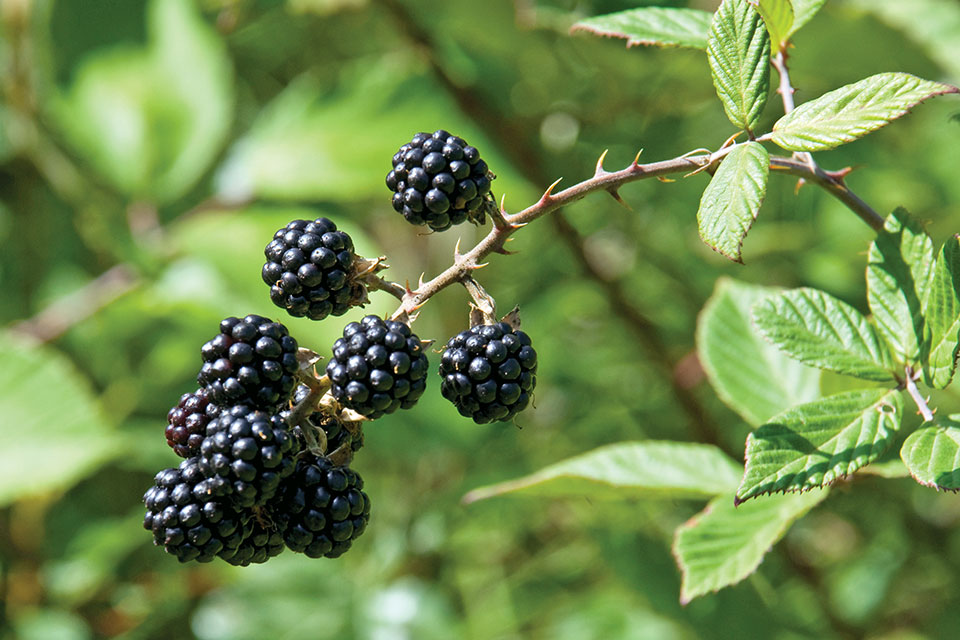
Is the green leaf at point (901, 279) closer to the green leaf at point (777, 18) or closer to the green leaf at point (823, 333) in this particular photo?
the green leaf at point (823, 333)

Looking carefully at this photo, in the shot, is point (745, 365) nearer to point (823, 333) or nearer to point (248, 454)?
point (823, 333)

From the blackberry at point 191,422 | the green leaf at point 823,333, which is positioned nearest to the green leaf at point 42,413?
the blackberry at point 191,422

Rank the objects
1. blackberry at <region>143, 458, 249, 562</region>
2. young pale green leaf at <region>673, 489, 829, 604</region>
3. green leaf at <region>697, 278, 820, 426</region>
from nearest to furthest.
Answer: blackberry at <region>143, 458, 249, 562</region> < young pale green leaf at <region>673, 489, 829, 604</region> < green leaf at <region>697, 278, 820, 426</region>

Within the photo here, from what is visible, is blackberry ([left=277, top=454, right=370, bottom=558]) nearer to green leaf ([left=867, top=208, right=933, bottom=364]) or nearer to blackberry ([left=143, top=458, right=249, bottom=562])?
blackberry ([left=143, top=458, right=249, bottom=562])

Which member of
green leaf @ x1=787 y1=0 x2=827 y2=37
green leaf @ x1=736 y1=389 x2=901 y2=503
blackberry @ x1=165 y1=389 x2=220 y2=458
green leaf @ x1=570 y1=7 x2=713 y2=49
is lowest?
blackberry @ x1=165 y1=389 x2=220 y2=458

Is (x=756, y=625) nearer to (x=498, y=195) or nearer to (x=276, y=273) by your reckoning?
(x=498, y=195)

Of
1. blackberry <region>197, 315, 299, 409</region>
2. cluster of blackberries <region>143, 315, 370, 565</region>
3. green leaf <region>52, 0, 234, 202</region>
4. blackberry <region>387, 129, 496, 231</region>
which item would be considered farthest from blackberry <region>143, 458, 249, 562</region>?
green leaf <region>52, 0, 234, 202</region>

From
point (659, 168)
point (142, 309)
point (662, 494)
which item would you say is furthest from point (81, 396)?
point (659, 168)
